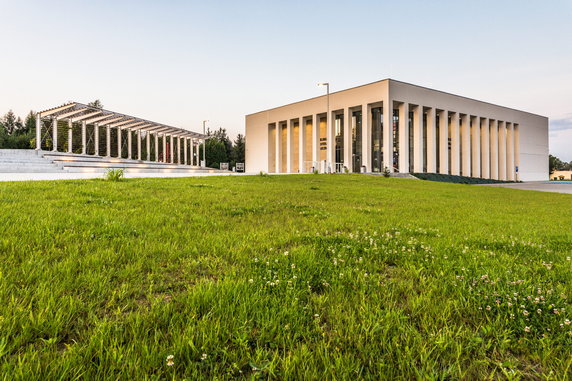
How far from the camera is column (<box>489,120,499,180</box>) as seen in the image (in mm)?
49500

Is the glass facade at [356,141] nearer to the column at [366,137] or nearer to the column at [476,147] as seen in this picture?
the column at [366,137]

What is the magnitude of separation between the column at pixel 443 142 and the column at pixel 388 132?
9653 mm

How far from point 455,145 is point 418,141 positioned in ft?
27.3

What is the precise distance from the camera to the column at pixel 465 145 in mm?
44531

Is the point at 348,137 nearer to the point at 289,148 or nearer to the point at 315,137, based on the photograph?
the point at 315,137

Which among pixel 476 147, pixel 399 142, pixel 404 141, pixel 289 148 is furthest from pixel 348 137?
pixel 476 147

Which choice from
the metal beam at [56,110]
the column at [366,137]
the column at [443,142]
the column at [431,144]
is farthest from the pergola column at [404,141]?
the metal beam at [56,110]

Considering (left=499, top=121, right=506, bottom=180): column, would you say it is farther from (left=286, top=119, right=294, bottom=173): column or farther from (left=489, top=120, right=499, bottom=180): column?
(left=286, top=119, right=294, bottom=173): column

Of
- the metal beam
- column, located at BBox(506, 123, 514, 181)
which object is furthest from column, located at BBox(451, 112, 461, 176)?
the metal beam

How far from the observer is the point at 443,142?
140ft

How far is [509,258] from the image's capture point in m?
3.38

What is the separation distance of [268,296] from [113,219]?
3.54 meters

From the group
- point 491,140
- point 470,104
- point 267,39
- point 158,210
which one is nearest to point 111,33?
point 267,39

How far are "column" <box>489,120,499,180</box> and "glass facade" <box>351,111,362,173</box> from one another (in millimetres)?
26077
